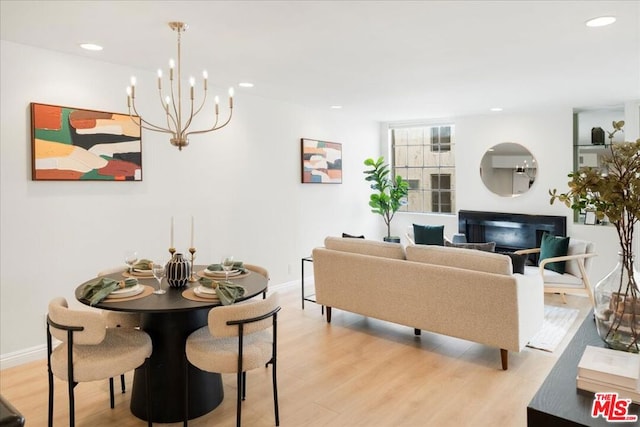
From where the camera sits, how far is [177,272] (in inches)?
116

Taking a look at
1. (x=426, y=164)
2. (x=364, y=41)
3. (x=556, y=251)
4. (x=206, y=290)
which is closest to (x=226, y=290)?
(x=206, y=290)

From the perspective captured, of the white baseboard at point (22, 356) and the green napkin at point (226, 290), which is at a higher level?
the green napkin at point (226, 290)

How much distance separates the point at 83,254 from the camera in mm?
3941

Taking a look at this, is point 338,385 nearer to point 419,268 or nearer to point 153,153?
point 419,268

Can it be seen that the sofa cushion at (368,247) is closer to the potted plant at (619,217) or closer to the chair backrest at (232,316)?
the chair backrest at (232,316)

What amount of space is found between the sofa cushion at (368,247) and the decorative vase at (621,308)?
2465mm

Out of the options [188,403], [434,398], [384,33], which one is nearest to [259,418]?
[188,403]

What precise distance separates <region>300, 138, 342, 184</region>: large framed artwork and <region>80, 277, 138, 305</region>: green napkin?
3.72 metres

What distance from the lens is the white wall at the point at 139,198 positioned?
3.55m

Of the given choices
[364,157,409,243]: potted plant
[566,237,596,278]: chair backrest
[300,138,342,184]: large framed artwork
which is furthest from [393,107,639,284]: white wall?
[300,138,342,184]: large framed artwork

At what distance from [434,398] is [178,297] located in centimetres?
183

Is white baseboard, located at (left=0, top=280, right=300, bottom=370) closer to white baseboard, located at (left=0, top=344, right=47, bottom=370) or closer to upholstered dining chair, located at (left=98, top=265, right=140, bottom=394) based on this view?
white baseboard, located at (left=0, top=344, right=47, bottom=370)

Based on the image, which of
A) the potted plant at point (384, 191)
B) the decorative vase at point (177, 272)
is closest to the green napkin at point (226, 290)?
the decorative vase at point (177, 272)

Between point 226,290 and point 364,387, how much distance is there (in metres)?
1.29
